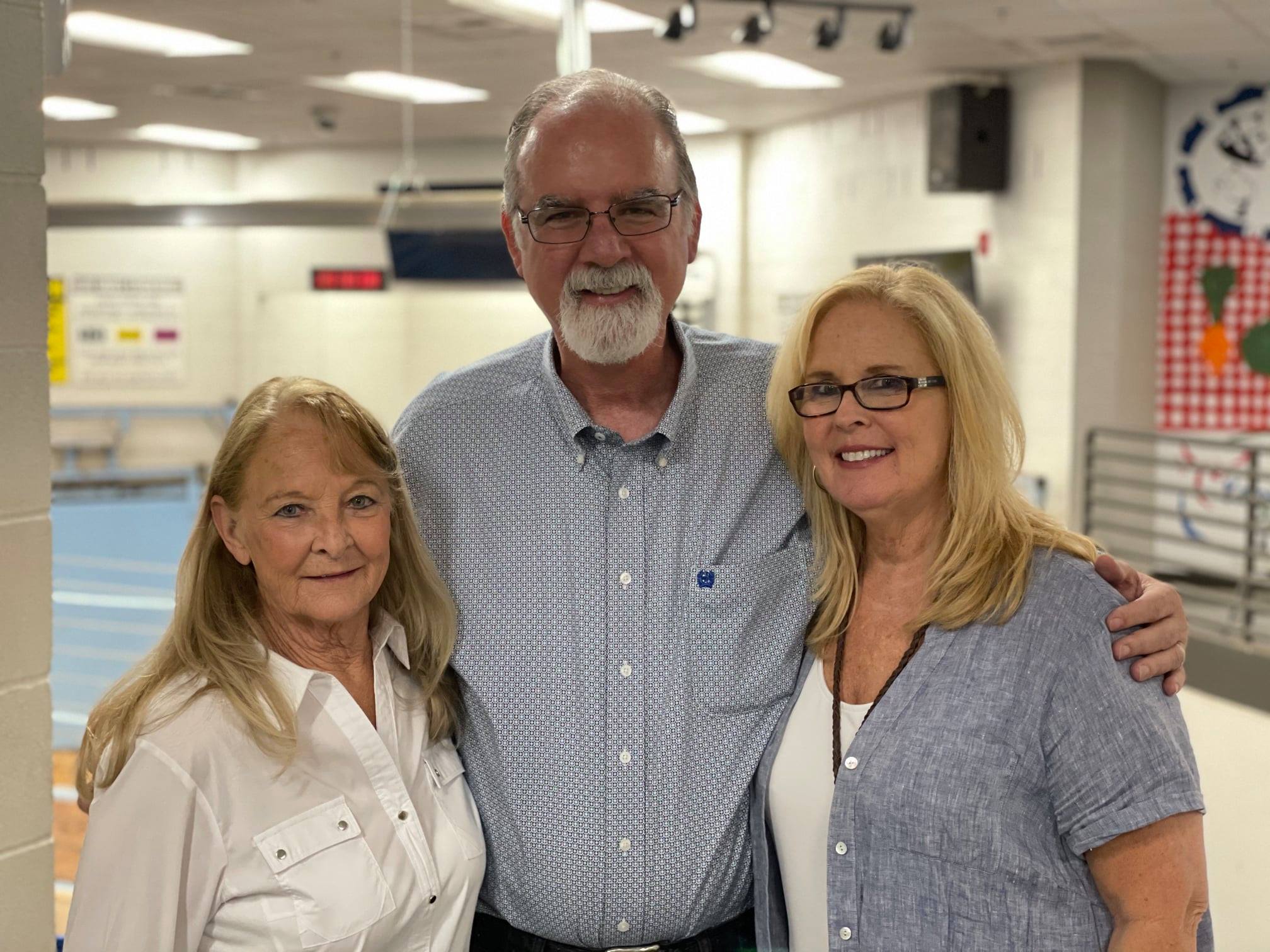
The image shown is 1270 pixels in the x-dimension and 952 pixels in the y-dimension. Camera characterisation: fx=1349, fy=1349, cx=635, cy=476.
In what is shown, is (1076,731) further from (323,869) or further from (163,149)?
(163,149)

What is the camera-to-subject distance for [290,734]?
159 cm

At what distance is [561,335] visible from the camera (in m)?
1.94

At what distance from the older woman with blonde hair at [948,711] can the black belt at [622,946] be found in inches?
2.8

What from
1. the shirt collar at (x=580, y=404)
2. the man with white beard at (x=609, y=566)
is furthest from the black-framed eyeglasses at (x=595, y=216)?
the shirt collar at (x=580, y=404)

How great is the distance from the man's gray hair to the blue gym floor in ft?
17.8

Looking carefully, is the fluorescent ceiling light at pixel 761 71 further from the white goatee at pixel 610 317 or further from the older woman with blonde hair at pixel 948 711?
the older woman with blonde hair at pixel 948 711

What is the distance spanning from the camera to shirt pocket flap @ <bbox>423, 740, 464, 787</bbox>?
180 centimetres

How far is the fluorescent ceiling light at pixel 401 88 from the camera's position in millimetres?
8805

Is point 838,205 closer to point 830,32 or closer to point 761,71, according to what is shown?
point 761,71

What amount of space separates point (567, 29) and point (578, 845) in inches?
118

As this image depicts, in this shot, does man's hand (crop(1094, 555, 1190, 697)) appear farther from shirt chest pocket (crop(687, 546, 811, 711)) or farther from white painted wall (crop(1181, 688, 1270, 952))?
white painted wall (crop(1181, 688, 1270, 952))

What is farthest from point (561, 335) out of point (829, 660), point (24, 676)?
point (24, 676)

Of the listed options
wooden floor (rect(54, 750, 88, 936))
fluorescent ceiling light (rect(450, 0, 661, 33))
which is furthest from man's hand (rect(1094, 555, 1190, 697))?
fluorescent ceiling light (rect(450, 0, 661, 33))

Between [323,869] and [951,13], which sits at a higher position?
[951,13]
